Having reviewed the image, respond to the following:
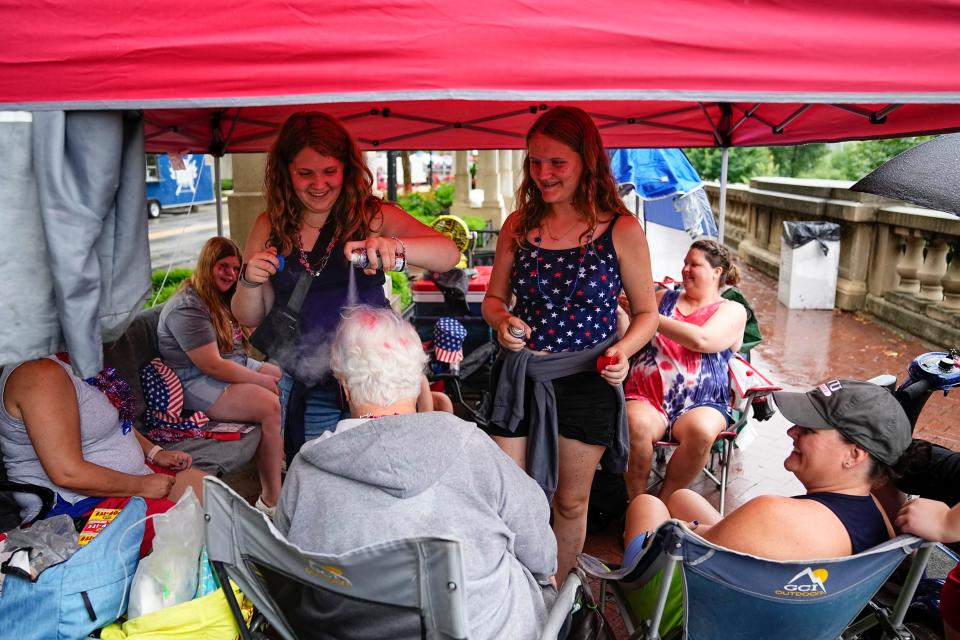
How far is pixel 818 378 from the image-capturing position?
678 cm

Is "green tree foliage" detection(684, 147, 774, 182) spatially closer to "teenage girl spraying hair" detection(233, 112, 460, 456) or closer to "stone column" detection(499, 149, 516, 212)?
"stone column" detection(499, 149, 516, 212)

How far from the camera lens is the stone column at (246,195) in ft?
20.9

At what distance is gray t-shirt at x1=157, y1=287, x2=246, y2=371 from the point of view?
3.55 m

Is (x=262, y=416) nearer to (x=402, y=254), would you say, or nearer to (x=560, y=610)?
(x=402, y=254)

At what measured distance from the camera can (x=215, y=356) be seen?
362 centimetres

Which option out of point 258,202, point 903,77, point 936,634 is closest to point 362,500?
point 903,77

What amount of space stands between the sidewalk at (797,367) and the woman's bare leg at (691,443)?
0.43 meters

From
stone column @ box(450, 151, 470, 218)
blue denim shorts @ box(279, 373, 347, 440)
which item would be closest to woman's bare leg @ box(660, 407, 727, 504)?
blue denim shorts @ box(279, 373, 347, 440)

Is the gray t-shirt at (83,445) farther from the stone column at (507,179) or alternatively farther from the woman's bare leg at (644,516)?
the stone column at (507,179)

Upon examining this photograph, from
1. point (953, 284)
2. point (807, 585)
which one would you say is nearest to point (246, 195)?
point (807, 585)

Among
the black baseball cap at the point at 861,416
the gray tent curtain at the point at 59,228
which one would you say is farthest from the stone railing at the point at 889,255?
the gray tent curtain at the point at 59,228

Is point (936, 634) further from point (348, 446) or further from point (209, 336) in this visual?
point (209, 336)

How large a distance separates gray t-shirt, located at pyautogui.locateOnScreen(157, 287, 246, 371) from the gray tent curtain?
5.20 feet

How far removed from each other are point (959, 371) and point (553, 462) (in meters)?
1.62
